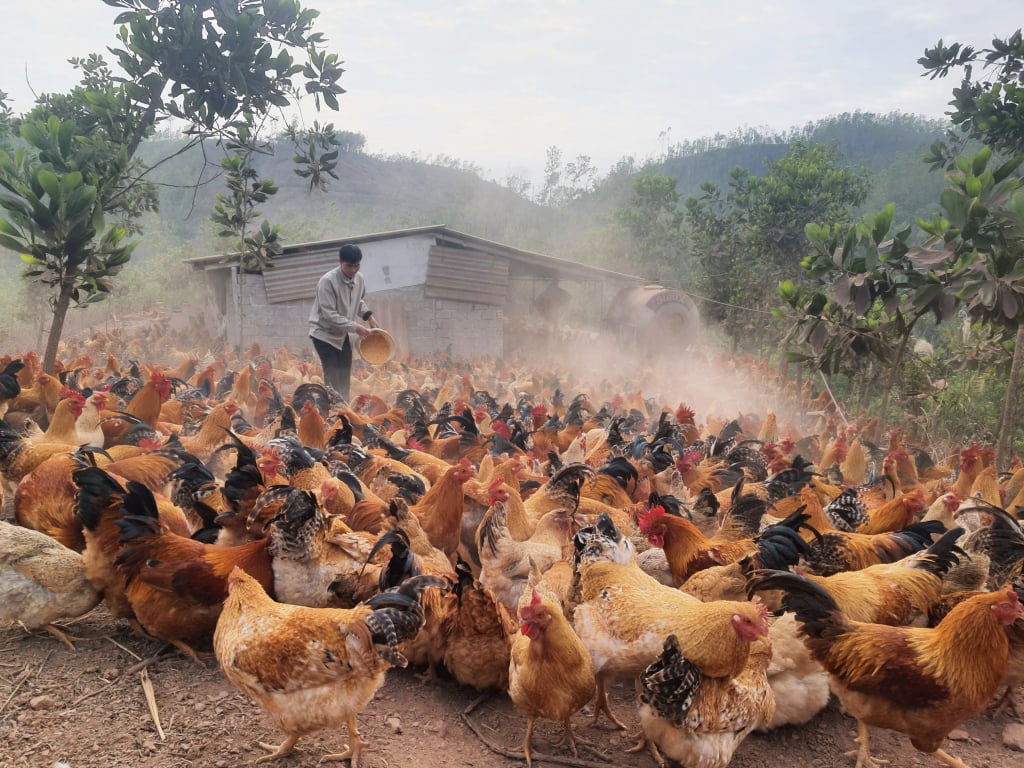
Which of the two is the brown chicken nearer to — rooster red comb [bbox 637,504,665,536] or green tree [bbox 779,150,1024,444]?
rooster red comb [bbox 637,504,665,536]

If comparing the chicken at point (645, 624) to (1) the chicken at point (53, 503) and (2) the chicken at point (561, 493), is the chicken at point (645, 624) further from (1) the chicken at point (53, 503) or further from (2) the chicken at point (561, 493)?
(1) the chicken at point (53, 503)

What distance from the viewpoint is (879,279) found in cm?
773

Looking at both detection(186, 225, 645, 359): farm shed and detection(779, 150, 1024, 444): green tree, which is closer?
detection(779, 150, 1024, 444): green tree

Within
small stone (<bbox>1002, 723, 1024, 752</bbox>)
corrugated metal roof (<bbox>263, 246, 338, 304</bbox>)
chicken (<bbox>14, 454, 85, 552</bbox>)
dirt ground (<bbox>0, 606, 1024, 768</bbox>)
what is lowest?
dirt ground (<bbox>0, 606, 1024, 768</bbox>)

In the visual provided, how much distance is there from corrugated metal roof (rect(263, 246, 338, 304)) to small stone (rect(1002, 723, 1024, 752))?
16.3m

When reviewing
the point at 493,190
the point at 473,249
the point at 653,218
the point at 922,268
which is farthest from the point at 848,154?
the point at 922,268

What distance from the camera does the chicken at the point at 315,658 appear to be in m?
2.87

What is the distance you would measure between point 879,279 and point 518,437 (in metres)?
4.60

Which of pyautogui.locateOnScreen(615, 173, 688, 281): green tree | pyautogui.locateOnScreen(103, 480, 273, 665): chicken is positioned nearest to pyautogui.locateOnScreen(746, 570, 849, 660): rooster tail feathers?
pyautogui.locateOnScreen(103, 480, 273, 665): chicken

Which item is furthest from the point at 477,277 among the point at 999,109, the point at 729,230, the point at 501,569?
the point at 501,569

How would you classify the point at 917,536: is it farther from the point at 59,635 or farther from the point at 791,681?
the point at 59,635

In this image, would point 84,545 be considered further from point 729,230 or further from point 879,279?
point 729,230

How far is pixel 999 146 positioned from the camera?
10.8 meters

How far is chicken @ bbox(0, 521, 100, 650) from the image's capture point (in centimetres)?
355
